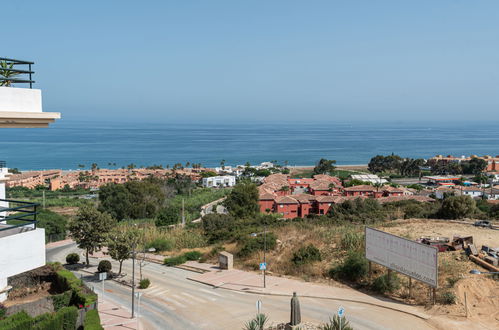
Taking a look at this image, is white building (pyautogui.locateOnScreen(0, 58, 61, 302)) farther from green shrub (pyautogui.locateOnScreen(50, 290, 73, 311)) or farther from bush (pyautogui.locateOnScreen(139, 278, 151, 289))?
bush (pyautogui.locateOnScreen(139, 278, 151, 289))

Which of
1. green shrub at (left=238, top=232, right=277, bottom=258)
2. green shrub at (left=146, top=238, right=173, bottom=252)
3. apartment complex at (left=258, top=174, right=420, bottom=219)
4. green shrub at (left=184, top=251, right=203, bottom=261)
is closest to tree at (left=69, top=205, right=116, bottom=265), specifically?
green shrub at (left=184, top=251, right=203, bottom=261)

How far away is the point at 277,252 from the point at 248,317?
8557 millimetres

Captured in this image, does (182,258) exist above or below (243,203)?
above

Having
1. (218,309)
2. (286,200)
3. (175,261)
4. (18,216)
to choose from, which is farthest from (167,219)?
(18,216)

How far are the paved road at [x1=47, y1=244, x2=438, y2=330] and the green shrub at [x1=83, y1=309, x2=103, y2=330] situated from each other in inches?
90.7

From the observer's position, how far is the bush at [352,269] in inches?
808

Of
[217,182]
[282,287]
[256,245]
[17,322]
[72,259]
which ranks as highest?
[17,322]

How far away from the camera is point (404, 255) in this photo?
58.2 ft

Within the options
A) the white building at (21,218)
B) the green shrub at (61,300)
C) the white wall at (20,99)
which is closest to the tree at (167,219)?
the green shrub at (61,300)

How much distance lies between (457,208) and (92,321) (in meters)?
27.3

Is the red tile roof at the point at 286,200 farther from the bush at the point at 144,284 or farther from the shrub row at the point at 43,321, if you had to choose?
the shrub row at the point at 43,321

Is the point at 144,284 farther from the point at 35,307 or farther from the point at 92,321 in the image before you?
the point at 92,321

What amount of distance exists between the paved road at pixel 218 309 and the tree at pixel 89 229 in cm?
487

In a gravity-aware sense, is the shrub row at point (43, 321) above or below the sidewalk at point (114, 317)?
above
